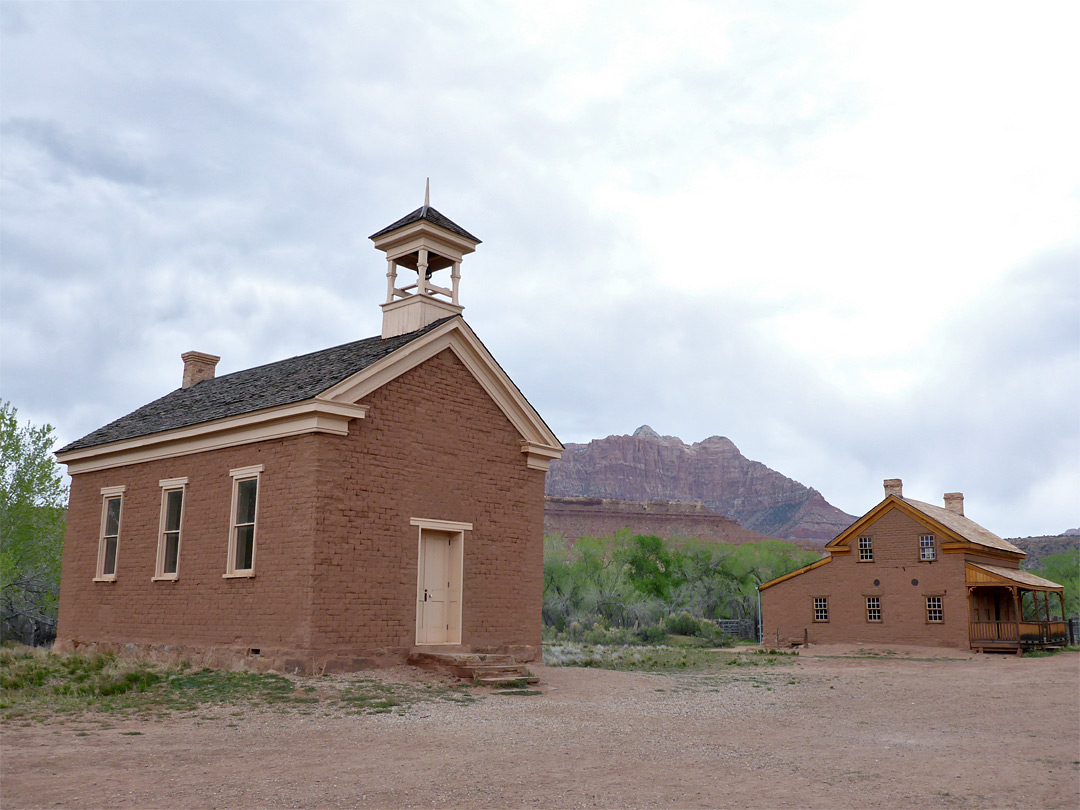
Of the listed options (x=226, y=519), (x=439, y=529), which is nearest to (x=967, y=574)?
(x=439, y=529)

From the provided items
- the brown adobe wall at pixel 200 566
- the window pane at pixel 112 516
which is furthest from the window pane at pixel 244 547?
the window pane at pixel 112 516

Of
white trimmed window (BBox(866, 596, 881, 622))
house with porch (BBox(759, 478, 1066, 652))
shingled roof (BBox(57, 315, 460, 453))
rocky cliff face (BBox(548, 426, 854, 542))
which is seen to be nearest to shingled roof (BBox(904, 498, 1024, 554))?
house with porch (BBox(759, 478, 1066, 652))

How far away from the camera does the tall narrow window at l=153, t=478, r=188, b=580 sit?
2000 cm

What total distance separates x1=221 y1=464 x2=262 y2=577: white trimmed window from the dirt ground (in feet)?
20.0

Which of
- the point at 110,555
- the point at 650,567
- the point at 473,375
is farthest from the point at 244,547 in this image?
the point at 650,567

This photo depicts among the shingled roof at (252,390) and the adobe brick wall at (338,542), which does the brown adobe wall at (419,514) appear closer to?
the adobe brick wall at (338,542)

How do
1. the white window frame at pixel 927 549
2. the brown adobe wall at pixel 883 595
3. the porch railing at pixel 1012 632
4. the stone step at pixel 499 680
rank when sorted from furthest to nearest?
the white window frame at pixel 927 549, the brown adobe wall at pixel 883 595, the porch railing at pixel 1012 632, the stone step at pixel 499 680

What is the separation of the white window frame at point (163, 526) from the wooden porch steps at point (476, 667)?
581 cm

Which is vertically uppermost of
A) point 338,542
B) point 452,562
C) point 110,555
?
point 338,542

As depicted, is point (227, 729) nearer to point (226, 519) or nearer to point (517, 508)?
point (226, 519)

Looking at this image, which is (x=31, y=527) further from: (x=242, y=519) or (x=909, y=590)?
(x=909, y=590)

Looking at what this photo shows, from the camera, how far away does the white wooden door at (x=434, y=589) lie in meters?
18.7

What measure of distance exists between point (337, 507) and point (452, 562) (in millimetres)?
3301

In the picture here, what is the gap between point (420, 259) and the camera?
830 inches
